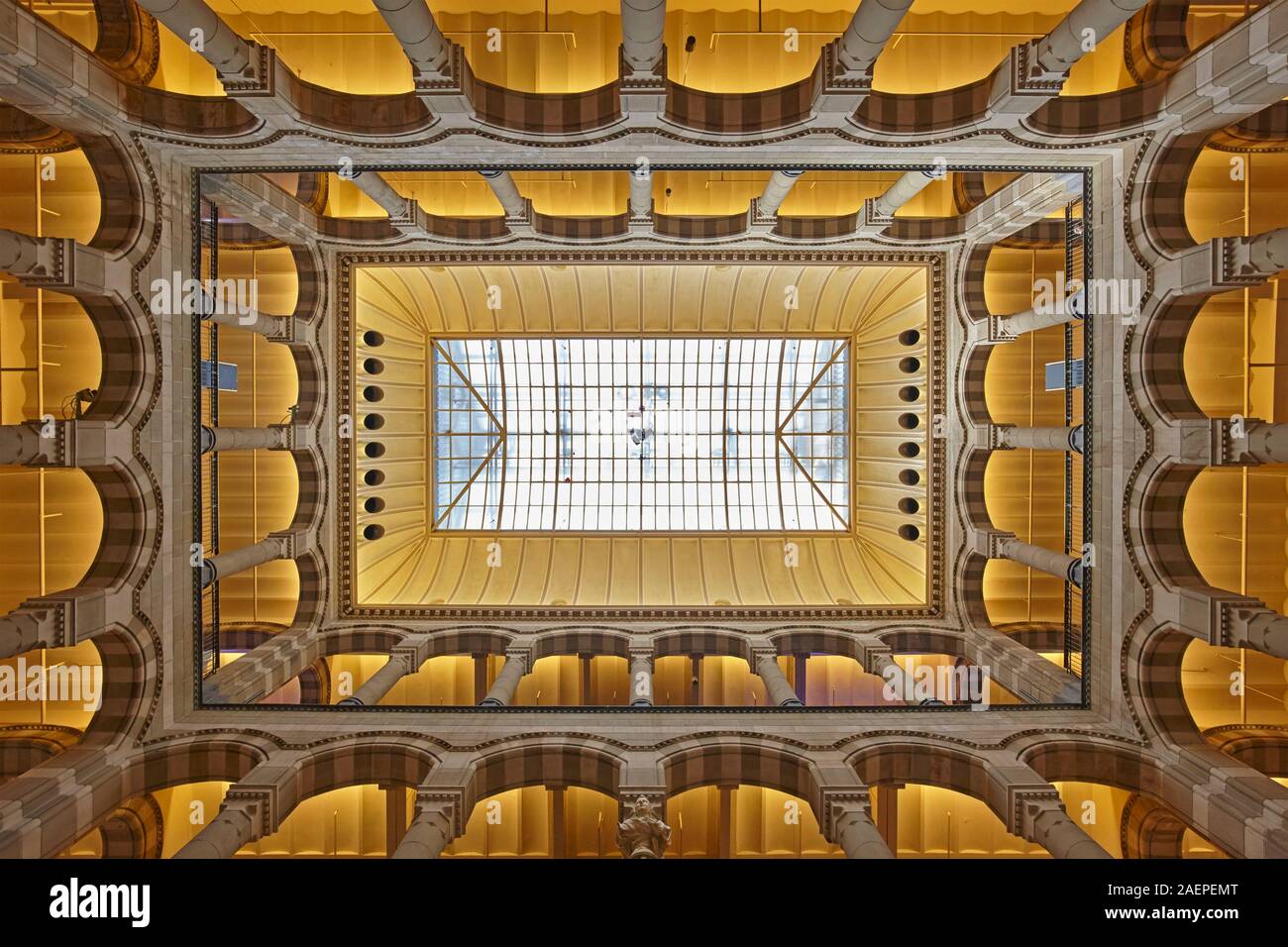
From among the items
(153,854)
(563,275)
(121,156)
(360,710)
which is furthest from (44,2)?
(153,854)

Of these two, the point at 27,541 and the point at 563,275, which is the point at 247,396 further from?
the point at 563,275

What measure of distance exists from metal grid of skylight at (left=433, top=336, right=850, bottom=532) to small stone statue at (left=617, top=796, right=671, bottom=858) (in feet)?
44.4

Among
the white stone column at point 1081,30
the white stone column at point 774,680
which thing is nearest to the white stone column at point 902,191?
the white stone column at point 1081,30

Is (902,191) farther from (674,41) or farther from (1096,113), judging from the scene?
(674,41)

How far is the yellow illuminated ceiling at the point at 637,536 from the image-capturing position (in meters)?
22.9

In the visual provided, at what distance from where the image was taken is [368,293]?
2283 centimetres

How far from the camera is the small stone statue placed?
40.3 feet

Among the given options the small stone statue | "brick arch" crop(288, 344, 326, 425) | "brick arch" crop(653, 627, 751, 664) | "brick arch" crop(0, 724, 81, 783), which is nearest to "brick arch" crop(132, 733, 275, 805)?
"brick arch" crop(0, 724, 81, 783)

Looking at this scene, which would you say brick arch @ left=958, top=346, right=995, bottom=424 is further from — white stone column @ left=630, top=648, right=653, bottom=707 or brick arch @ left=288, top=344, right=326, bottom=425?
brick arch @ left=288, top=344, right=326, bottom=425

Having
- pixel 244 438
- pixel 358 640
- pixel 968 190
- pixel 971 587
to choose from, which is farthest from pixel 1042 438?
pixel 244 438

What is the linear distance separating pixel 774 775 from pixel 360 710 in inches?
381

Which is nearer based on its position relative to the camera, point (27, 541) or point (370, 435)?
point (27, 541)

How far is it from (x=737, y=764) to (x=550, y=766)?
13.5 ft
